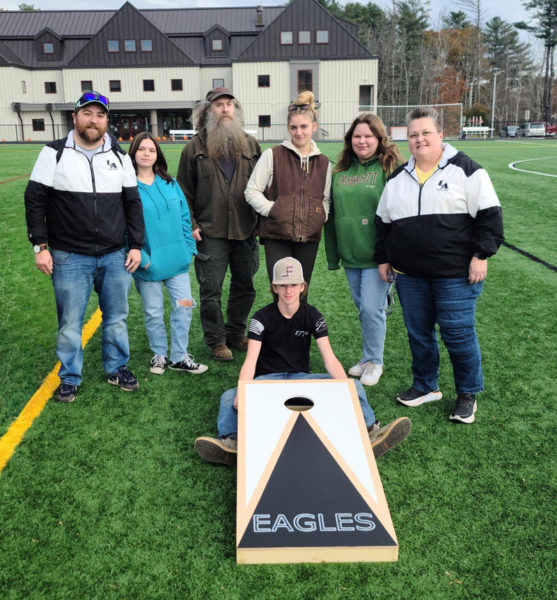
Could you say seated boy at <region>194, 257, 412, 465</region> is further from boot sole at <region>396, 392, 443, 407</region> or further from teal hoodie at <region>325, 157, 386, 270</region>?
teal hoodie at <region>325, 157, 386, 270</region>

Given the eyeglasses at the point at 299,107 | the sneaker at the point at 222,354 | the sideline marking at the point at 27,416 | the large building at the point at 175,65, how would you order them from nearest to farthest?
1. the sideline marking at the point at 27,416
2. the eyeglasses at the point at 299,107
3. the sneaker at the point at 222,354
4. the large building at the point at 175,65

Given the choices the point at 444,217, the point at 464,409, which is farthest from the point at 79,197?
the point at 464,409

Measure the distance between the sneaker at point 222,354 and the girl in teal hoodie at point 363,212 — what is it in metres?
1.13

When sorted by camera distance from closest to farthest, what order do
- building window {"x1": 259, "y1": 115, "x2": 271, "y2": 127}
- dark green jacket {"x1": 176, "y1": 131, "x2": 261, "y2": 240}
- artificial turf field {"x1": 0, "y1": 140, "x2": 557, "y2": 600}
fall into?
1. artificial turf field {"x1": 0, "y1": 140, "x2": 557, "y2": 600}
2. dark green jacket {"x1": 176, "y1": 131, "x2": 261, "y2": 240}
3. building window {"x1": 259, "y1": 115, "x2": 271, "y2": 127}

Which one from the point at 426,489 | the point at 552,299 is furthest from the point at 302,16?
the point at 426,489

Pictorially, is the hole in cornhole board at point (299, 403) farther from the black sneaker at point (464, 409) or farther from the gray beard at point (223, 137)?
the gray beard at point (223, 137)

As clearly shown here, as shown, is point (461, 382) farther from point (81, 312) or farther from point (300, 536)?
point (81, 312)

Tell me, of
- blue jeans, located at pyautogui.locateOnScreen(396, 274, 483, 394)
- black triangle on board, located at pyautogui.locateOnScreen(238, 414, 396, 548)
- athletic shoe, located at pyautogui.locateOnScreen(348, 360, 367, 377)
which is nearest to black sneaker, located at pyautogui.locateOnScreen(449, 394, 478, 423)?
blue jeans, located at pyautogui.locateOnScreen(396, 274, 483, 394)

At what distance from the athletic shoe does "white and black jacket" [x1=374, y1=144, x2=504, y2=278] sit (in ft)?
3.67

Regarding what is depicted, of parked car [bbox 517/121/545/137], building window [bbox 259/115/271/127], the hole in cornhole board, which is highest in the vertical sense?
building window [bbox 259/115/271/127]

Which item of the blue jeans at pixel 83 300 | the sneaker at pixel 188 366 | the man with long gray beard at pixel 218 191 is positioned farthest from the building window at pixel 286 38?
the blue jeans at pixel 83 300

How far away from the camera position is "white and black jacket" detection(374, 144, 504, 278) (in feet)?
10.7

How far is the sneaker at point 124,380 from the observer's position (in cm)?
418

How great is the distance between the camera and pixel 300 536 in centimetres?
249
